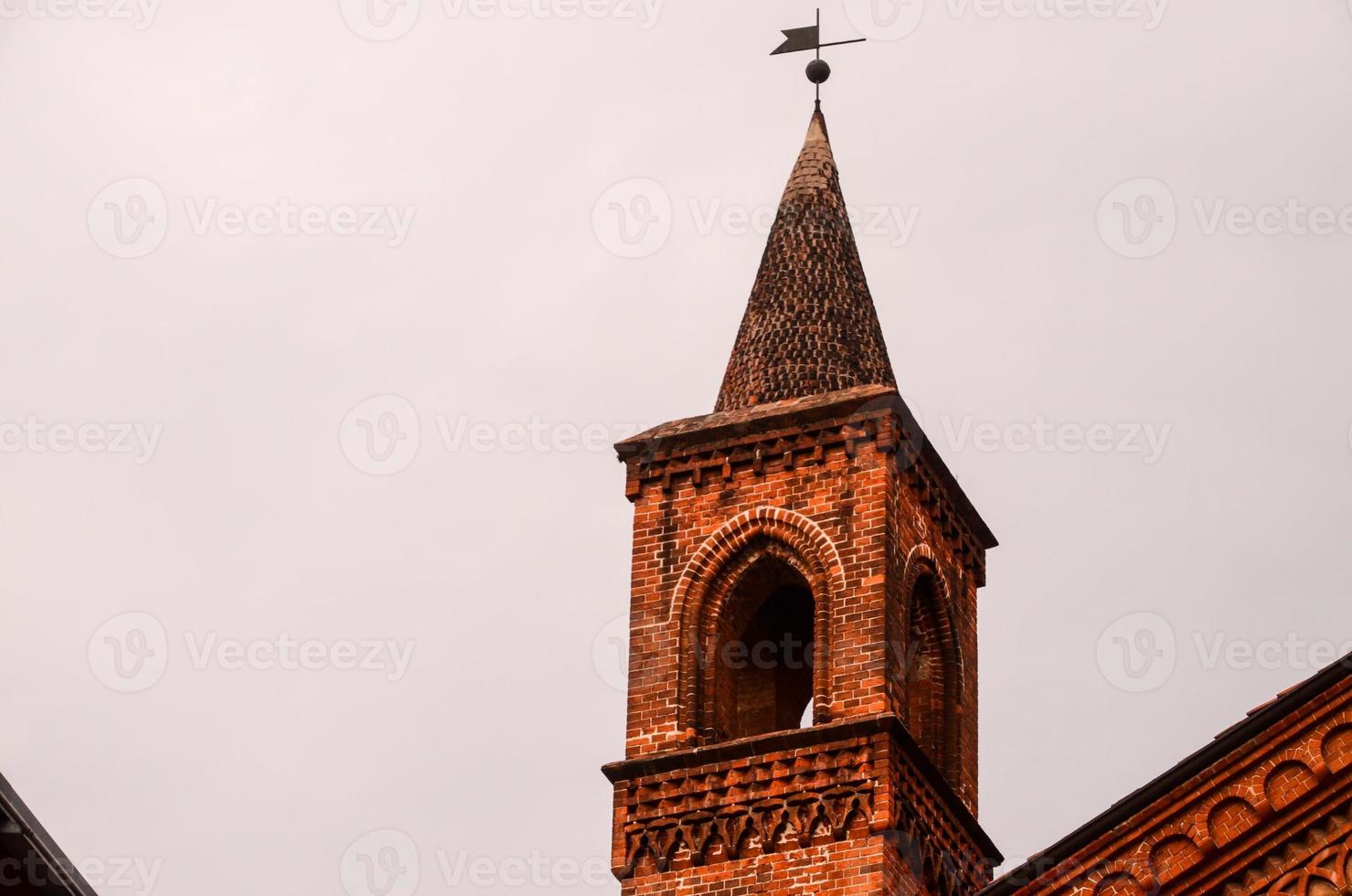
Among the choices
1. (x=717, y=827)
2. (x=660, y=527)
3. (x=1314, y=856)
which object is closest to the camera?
(x=1314, y=856)

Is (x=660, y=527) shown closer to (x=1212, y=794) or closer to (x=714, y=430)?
(x=714, y=430)

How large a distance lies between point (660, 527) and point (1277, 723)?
11276mm

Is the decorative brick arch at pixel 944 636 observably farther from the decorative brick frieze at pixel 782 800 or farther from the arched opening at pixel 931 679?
the decorative brick frieze at pixel 782 800

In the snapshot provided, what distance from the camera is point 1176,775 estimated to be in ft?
61.4

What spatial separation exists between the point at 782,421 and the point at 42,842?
1396 cm

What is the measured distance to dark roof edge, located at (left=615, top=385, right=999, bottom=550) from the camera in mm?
28656

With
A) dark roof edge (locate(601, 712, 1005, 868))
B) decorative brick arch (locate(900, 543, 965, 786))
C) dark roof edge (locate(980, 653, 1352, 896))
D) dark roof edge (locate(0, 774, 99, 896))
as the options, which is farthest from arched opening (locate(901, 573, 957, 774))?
dark roof edge (locate(0, 774, 99, 896))

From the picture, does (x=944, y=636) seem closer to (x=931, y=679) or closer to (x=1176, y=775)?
(x=931, y=679)

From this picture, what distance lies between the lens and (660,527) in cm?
2919

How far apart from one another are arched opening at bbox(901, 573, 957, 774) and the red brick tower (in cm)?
2

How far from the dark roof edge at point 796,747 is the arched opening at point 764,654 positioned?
570 millimetres

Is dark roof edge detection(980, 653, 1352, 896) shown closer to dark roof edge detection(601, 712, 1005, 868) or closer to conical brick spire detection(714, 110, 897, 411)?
dark roof edge detection(601, 712, 1005, 868)

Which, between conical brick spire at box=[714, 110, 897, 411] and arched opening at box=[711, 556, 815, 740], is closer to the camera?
arched opening at box=[711, 556, 815, 740]

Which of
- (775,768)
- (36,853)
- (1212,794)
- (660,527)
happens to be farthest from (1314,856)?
(660,527)
